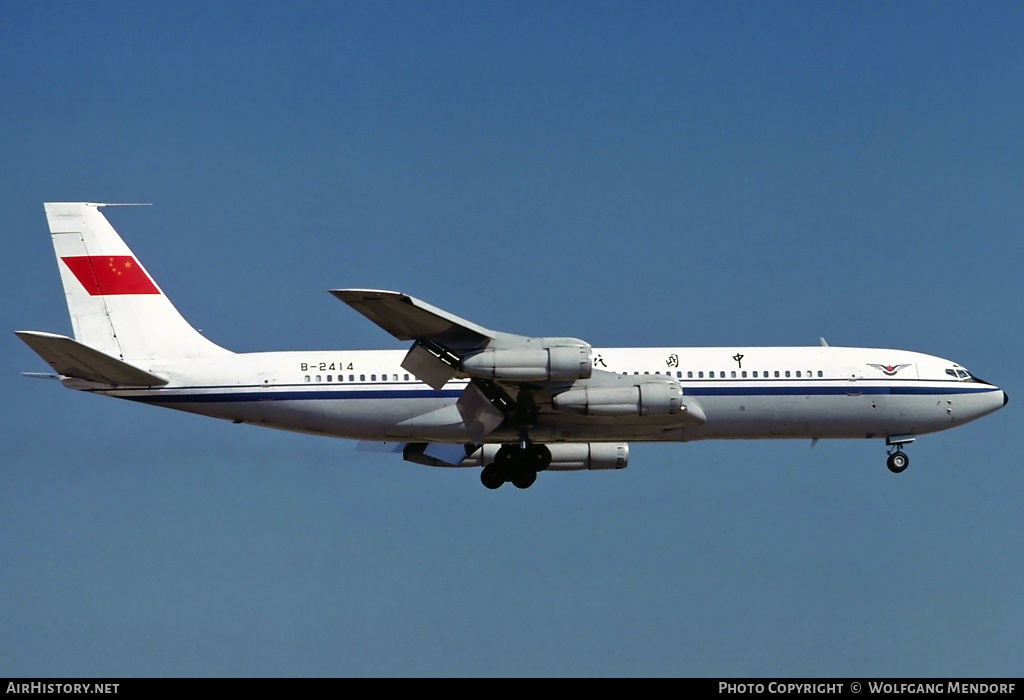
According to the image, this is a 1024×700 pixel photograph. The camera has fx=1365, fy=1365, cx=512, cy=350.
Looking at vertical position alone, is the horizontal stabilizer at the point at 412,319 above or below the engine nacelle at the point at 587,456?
above

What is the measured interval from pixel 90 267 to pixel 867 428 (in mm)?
27694

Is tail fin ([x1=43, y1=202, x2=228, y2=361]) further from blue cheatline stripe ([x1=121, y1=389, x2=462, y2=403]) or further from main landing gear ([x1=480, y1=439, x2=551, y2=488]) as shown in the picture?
main landing gear ([x1=480, y1=439, x2=551, y2=488])

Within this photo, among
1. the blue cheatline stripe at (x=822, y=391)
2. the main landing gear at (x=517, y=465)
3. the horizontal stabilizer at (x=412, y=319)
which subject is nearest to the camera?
the horizontal stabilizer at (x=412, y=319)

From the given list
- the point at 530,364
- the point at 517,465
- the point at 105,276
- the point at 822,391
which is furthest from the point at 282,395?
the point at 822,391

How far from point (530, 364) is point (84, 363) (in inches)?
563

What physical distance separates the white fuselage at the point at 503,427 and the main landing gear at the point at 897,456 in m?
1.25

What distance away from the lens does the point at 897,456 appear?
157 ft

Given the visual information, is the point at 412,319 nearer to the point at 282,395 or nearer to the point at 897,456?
the point at 282,395

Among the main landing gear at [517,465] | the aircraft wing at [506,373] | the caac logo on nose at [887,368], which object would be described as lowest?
the main landing gear at [517,465]

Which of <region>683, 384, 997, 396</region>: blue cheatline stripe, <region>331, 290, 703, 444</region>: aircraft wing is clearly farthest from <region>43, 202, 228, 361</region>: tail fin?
<region>683, 384, 997, 396</region>: blue cheatline stripe

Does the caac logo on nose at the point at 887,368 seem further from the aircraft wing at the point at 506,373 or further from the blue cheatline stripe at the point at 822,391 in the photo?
the aircraft wing at the point at 506,373

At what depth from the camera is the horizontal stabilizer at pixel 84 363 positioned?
132ft

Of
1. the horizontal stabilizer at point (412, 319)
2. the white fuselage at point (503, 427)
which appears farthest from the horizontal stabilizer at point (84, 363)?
the horizontal stabilizer at point (412, 319)

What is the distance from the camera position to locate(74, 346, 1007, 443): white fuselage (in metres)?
45.3
